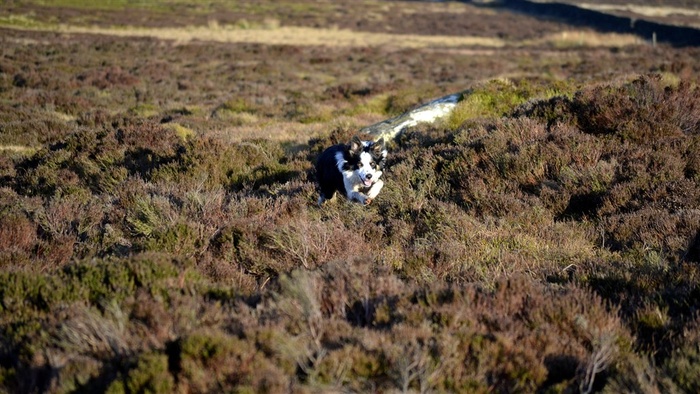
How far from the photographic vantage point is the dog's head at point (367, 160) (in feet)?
22.3

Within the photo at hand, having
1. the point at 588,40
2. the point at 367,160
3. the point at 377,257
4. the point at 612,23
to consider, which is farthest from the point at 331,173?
the point at 612,23

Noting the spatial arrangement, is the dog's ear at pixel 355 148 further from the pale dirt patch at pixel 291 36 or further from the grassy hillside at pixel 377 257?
the pale dirt patch at pixel 291 36

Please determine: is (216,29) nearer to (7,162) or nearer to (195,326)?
(7,162)

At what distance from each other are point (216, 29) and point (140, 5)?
1888cm

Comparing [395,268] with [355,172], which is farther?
[355,172]

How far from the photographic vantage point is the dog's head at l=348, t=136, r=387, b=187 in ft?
22.3

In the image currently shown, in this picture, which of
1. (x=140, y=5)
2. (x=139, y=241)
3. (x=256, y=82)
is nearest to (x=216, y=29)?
(x=140, y=5)

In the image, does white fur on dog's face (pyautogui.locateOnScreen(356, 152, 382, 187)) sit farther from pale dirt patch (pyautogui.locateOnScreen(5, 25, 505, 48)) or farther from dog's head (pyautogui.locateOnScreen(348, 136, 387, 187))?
pale dirt patch (pyautogui.locateOnScreen(5, 25, 505, 48))

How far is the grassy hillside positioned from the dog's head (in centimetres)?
37

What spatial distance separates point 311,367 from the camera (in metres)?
2.94

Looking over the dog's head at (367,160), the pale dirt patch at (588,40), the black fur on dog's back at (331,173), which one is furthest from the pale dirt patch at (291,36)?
the dog's head at (367,160)

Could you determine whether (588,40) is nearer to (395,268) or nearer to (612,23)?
(612,23)

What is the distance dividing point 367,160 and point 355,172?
0.21 meters

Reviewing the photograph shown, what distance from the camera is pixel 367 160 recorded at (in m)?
A: 6.97
